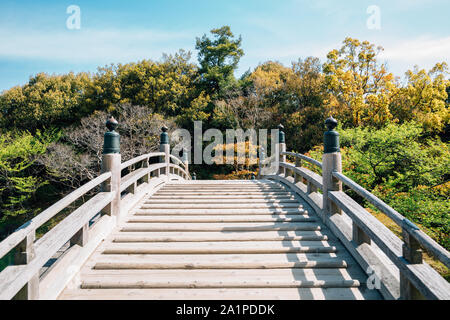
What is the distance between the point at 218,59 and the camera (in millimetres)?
26125

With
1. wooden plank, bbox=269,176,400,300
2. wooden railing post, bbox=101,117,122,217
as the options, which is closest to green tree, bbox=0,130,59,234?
wooden railing post, bbox=101,117,122,217

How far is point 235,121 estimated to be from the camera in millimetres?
22578

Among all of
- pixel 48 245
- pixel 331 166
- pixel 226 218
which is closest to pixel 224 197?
pixel 226 218

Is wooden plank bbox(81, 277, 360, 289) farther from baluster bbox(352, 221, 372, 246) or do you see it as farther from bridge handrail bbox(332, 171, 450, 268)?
bridge handrail bbox(332, 171, 450, 268)

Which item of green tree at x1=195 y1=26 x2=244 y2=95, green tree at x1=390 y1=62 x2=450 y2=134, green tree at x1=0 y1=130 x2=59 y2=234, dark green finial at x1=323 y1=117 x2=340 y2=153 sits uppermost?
green tree at x1=195 y1=26 x2=244 y2=95

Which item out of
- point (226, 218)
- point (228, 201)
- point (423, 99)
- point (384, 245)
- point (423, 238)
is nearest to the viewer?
point (423, 238)

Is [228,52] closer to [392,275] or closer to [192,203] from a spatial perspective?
[192,203]

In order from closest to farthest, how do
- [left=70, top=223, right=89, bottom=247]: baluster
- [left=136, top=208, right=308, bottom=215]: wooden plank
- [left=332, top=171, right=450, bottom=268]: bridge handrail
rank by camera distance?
[left=332, top=171, right=450, bottom=268]: bridge handrail < [left=70, top=223, right=89, bottom=247]: baluster < [left=136, top=208, right=308, bottom=215]: wooden plank

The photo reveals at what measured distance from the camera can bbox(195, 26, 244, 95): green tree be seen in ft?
80.9

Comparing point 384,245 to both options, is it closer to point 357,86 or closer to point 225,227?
point 225,227

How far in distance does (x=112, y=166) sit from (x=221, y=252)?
2107 millimetres

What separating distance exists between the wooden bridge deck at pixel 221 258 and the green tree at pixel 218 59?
21.4 meters

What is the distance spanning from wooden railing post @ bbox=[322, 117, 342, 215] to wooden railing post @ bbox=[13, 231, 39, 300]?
371 cm

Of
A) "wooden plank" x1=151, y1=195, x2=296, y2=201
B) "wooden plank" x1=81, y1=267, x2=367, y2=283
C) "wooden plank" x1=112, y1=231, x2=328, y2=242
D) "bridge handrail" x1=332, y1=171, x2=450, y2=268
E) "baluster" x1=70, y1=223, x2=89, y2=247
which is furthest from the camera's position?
"wooden plank" x1=151, y1=195, x2=296, y2=201
